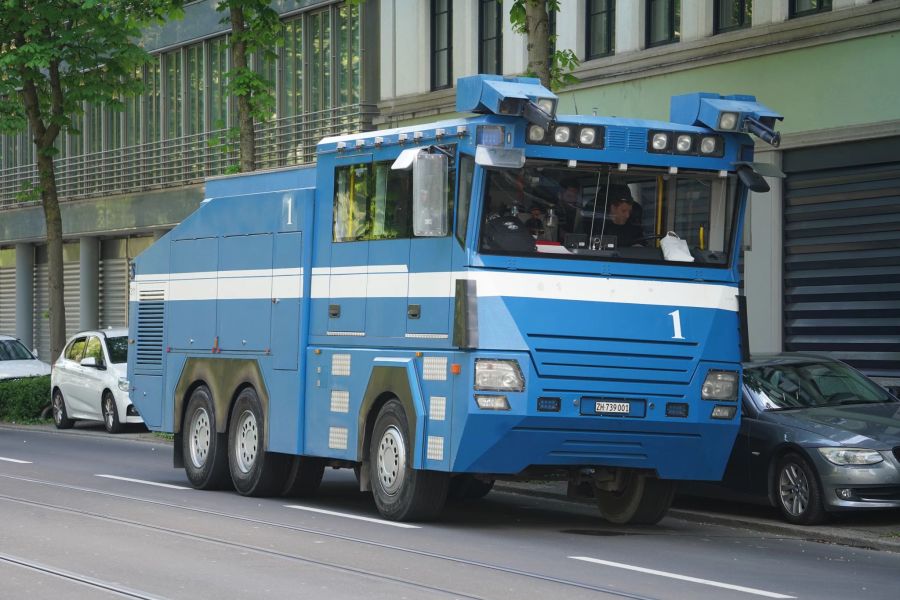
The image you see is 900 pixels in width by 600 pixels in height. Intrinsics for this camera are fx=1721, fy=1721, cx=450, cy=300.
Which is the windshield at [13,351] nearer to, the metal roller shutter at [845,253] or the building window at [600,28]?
the building window at [600,28]

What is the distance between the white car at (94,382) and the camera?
29391 millimetres

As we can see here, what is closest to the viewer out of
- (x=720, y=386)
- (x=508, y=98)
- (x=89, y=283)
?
(x=508, y=98)

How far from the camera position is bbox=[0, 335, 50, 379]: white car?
1398 inches

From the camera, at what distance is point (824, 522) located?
15141mm

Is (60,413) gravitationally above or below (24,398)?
below

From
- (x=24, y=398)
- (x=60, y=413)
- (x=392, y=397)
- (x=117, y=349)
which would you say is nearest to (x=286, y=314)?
(x=392, y=397)

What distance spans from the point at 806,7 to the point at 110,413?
13829 millimetres

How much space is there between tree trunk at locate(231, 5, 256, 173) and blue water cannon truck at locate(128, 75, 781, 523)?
10.8 meters

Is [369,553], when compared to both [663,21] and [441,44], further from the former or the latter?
[441,44]

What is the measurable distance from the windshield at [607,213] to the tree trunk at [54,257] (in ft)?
71.1

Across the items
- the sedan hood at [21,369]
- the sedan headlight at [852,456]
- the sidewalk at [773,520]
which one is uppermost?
the sedan hood at [21,369]

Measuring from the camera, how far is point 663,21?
2572 cm

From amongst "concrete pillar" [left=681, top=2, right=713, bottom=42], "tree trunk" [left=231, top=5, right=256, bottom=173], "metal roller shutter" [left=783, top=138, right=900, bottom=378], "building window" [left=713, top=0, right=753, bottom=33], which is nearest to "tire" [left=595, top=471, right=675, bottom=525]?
"metal roller shutter" [left=783, top=138, right=900, bottom=378]

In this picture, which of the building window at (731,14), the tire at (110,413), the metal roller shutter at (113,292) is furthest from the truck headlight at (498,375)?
the metal roller shutter at (113,292)
